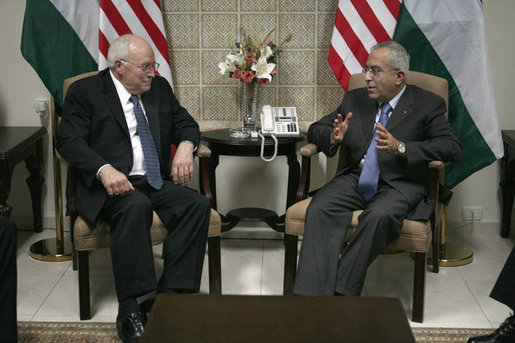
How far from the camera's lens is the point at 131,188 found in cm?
310

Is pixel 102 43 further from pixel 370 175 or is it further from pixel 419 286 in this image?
pixel 419 286

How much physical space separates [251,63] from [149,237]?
126cm

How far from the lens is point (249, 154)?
3816mm

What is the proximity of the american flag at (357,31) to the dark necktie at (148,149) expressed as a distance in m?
1.15

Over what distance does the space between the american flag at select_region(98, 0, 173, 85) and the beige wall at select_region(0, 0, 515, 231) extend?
0.20m

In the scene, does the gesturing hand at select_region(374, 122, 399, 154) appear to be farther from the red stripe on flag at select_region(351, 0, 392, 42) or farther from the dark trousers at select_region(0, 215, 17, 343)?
the dark trousers at select_region(0, 215, 17, 343)

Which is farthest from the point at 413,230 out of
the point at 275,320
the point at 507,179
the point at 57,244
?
the point at 57,244

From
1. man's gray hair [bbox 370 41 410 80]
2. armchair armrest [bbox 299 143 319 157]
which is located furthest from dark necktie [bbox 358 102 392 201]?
man's gray hair [bbox 370 41 410 80]

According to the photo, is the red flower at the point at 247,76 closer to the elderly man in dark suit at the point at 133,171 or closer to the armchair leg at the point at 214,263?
the elderly man in dark suit at the point at 133,171

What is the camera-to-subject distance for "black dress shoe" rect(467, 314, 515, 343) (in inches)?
110

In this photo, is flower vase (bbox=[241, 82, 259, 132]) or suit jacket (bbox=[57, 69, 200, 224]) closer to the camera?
suit jacket (bbox=[57, 69, 200, 224])

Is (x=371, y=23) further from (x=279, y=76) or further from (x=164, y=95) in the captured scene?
(x=164, y=95)

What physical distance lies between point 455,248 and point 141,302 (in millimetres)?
1861

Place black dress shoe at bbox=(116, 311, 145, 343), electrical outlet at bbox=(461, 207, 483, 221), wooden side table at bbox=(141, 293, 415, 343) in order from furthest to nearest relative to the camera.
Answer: electrical outlet at bbox=(461, 207, 483, 221) < black dress shoe at bbox=(116, 311, 145, 343) < wooden side table at bbox=(141, 293, 415, 343)
